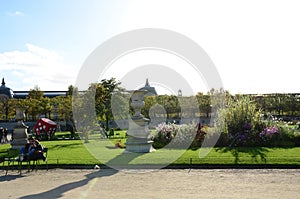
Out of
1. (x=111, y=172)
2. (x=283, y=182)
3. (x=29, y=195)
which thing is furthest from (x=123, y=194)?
(x=283, y=182)

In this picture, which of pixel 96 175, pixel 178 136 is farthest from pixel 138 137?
pixel 96 175

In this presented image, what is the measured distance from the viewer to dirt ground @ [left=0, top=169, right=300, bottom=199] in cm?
872

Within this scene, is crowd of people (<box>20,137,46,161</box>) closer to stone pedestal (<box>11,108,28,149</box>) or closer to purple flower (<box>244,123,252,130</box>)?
stone pedestal (<box>11,108,28,149</box>)

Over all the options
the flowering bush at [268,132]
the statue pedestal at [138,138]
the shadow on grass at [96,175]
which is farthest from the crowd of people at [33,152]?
the flowering bush at [268,132]

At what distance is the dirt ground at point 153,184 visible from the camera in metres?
8.72

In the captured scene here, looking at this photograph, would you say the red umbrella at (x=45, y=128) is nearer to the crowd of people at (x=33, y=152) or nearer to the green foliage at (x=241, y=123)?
the green foliage at (x=241, y=123)

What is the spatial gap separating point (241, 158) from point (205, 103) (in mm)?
46107

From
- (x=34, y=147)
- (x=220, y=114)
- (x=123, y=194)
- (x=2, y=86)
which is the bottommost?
(x=123, y=194)

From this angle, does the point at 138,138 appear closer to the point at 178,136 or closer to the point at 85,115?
the point at 178,136

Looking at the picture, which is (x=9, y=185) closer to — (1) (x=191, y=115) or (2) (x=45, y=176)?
(2) (x=45, y=176)

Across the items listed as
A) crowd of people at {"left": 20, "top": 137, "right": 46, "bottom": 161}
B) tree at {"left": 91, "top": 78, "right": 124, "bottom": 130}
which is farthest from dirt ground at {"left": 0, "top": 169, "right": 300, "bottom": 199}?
tree at {"left": 91, "top": 78, "right": 124, "bottom": 130}

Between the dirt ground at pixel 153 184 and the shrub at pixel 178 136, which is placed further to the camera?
the shrub at pixel 178 136

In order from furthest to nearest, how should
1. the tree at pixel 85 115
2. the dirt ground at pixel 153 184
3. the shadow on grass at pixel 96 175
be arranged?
the tree at pixel 85 115 → the shadow on grass at pixel 96 175 → the dirt ground at pixel 153 184

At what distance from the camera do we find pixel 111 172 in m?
12.2
